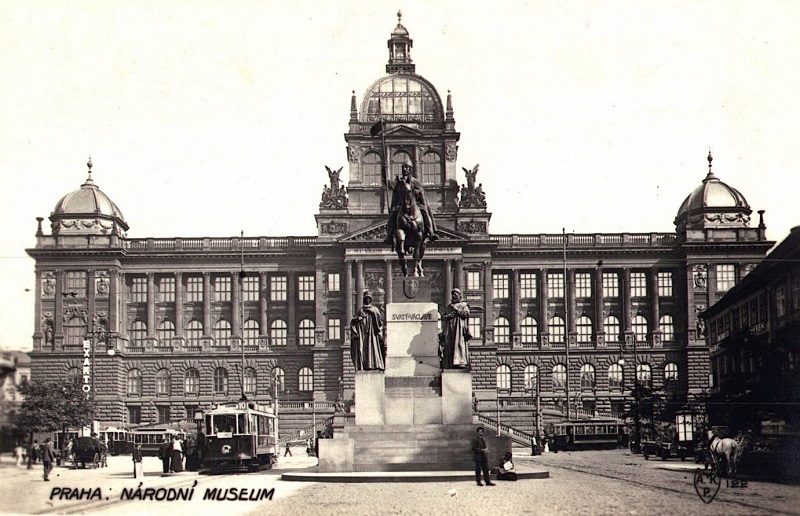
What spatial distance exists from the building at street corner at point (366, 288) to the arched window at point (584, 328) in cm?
16

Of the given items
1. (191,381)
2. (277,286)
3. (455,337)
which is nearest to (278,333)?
(277,286)

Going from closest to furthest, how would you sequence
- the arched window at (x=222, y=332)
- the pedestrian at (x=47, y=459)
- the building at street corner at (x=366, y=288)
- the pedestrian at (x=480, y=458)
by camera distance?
the pedestrian at (x=480, y=458) < the pedestrian at (x=47, y=459) < the building at street corner at (x=366, y=288) < the arched window at (x=222, y=332)

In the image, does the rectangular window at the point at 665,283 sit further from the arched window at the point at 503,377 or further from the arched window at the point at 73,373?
the arched window at the point at 73,373

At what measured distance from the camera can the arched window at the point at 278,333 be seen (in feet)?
327

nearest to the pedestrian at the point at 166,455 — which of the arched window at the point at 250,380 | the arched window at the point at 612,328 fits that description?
the arched window at the point at 250,380

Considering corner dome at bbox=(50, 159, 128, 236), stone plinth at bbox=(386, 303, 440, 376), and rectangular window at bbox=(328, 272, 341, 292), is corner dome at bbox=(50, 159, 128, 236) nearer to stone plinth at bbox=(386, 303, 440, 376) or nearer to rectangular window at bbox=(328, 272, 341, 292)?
rectangular window at bbox=(328, 272, 341, 292)

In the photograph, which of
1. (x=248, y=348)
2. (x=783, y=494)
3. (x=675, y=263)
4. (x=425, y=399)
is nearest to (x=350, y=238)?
(x=248, y=348)

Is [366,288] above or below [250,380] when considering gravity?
above

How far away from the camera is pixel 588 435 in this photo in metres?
74.8

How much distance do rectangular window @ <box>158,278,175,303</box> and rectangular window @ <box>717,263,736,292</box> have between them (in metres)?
46.7

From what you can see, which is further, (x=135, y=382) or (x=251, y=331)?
(x=251, y=331)

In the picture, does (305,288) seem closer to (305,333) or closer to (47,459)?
(305,333)

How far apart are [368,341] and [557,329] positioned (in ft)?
225

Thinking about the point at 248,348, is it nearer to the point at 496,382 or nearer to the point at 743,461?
the point at 496,382
